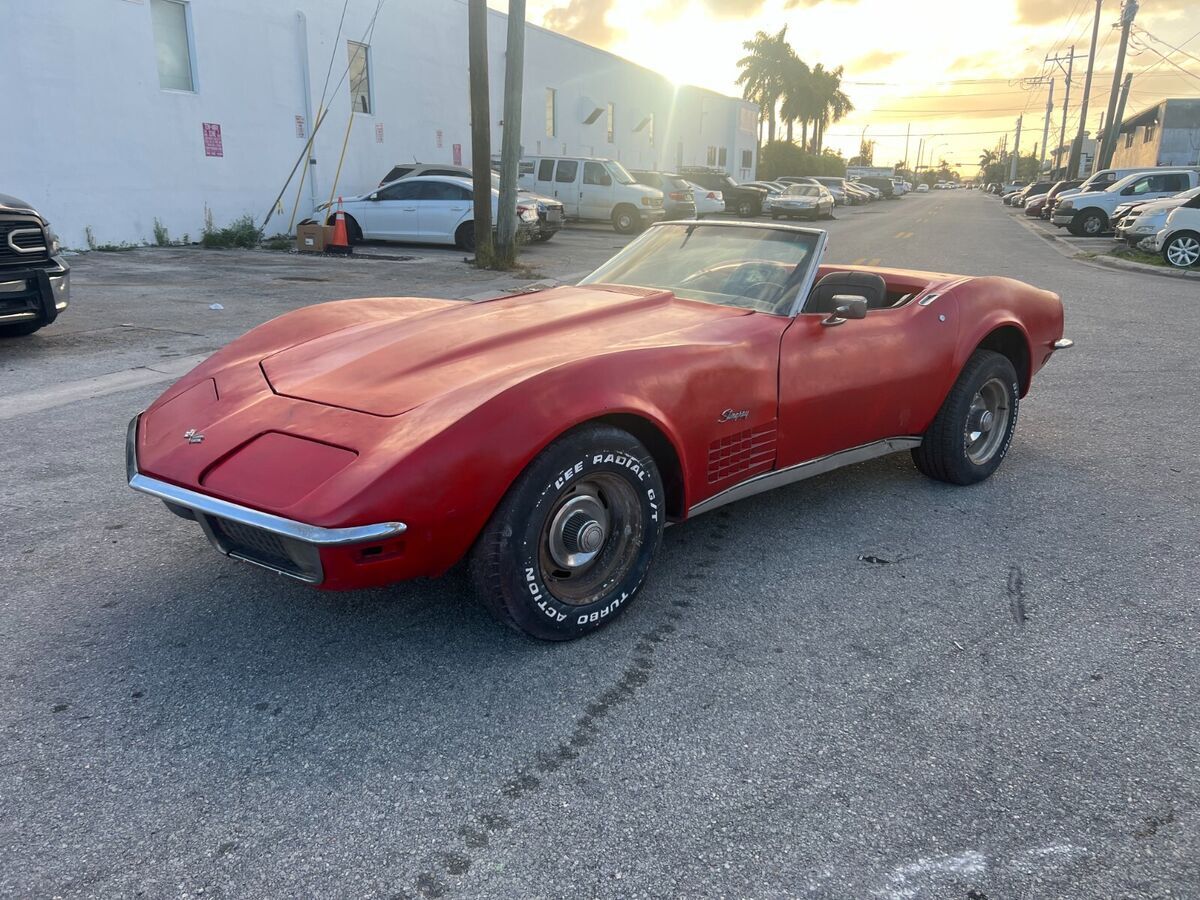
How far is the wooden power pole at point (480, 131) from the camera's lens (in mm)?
14180

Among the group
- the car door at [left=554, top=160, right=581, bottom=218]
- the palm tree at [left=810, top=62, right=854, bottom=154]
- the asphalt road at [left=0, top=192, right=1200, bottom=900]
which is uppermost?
the palm tree at [left=810, top=62, right=854, bottom=154]

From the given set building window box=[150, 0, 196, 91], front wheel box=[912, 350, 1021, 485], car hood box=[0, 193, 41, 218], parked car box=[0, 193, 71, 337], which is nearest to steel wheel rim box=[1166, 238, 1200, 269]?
front wheel box=[912, 350, 1021, 485]

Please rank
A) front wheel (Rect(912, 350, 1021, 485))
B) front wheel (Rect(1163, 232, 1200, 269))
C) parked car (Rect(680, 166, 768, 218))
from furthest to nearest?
parked car (Rect(680, 166, 768, 218)) → front wheel (Rect(1163, 232, 1200, 269)) → front wheel (Rect(912, 350, 1021, 485))

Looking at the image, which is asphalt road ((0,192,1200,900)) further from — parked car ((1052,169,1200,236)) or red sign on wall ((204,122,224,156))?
parked car ((1052,169,1200,236))

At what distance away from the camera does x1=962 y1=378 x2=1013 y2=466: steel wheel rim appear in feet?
14.8

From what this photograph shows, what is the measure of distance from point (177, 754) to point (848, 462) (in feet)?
9.31

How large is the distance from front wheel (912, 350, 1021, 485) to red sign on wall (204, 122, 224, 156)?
16805mm

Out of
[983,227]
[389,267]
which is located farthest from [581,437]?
[983,227]

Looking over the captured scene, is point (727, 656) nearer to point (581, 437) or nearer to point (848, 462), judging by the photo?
point (581, 437)

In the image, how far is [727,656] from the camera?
2900mm

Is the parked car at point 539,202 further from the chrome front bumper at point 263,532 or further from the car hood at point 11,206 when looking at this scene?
the chrome front bumper at point 263,532

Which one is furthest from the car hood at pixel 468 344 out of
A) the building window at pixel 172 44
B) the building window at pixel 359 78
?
A: the building window at pixel 359 78

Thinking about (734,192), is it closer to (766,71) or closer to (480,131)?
(480,131)

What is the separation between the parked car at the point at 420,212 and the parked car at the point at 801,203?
1778 cm
